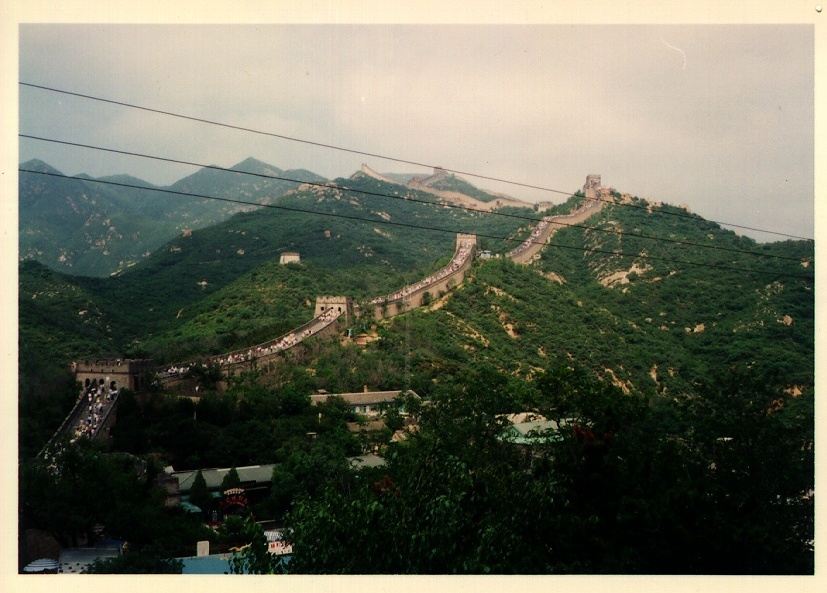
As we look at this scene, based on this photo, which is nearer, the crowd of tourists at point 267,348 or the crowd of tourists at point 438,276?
the crowd of tourists at point 267,348

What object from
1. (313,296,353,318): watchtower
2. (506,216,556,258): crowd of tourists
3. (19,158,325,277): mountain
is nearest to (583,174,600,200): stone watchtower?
(506,216,556,258): crowd of tourists

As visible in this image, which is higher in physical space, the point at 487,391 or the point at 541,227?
the point at 541,227

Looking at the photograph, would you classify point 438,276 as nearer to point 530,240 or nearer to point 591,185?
point 530,240

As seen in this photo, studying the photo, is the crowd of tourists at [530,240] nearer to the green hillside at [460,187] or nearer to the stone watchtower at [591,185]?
the stone watchtower at [591,185]

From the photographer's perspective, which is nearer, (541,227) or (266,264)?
(266,264)

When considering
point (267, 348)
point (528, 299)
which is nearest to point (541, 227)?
point (528, 299)

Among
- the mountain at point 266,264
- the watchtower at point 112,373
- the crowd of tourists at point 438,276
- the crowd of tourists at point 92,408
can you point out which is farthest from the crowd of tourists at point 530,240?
the crowd of tourists at point 92,408

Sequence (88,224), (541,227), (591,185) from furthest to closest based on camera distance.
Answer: (88,224)
(591,185)
(541,227)
